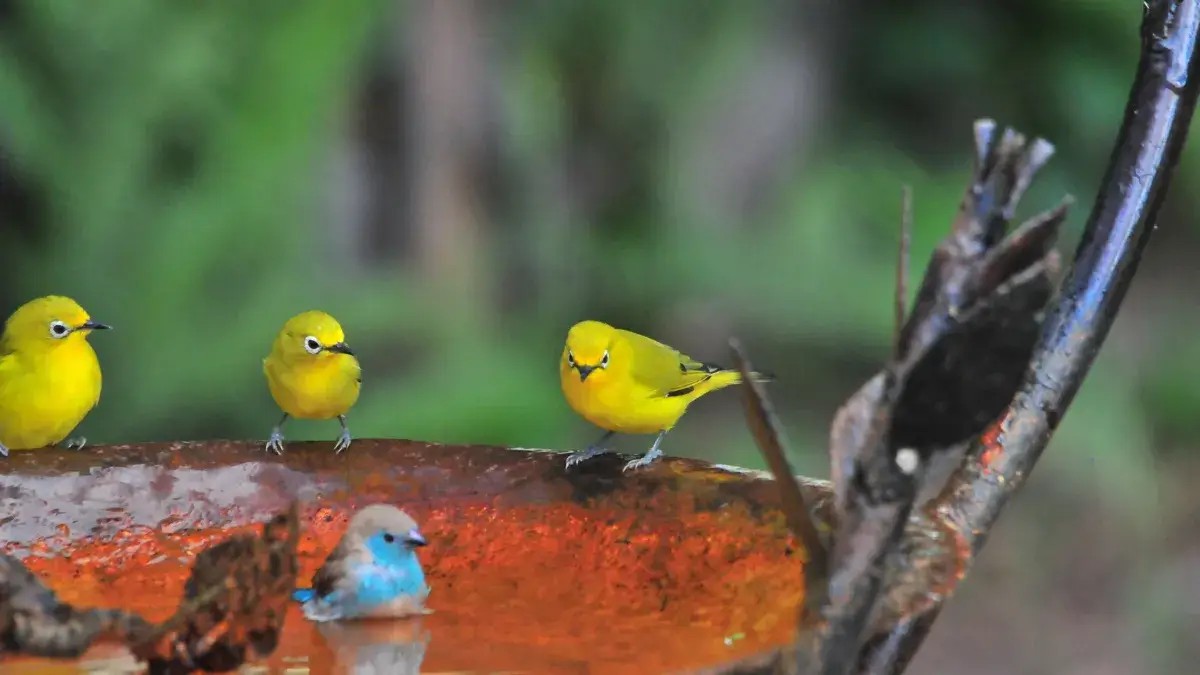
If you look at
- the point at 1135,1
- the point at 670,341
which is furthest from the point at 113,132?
the point at 1135,1

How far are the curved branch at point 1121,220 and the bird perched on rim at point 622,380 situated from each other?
0.28 metres

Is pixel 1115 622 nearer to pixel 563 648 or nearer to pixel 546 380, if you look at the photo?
pixel 546 380

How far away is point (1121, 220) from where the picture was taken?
61 cm

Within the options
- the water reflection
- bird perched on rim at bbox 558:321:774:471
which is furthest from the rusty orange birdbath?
bird perched on rim at bbox 558:321:774:471

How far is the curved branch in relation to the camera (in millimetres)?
598

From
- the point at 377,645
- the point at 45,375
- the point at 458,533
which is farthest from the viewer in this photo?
the point at 45,375

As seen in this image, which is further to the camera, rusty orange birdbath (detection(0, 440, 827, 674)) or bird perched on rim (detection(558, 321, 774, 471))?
bird perched on rim (detection(558, 321, 774, 471))

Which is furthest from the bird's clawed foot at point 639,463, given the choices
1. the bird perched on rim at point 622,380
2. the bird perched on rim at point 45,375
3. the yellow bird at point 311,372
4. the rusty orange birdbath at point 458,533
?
the bird perched on rim at point 45,375

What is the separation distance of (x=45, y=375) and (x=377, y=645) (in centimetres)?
40

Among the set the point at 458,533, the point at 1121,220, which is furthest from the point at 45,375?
the point at 1121,220

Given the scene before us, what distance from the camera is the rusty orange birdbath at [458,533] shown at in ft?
2.00

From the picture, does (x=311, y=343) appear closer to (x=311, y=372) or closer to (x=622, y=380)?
(x=311, y=372)

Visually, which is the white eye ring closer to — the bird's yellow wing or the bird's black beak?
the bird's black beak

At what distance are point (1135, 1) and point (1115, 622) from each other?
1102mm
